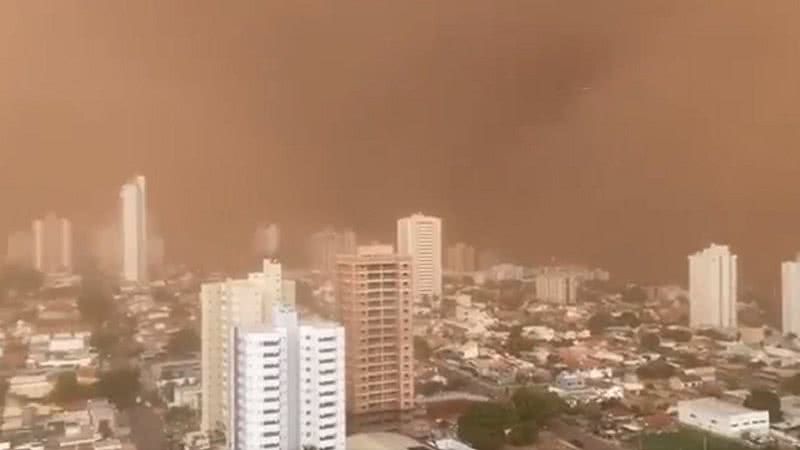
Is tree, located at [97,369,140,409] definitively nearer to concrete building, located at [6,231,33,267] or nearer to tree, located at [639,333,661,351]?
concrete building, located at [6,231,33,267]

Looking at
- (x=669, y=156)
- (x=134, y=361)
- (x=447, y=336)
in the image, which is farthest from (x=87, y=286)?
(x=669, y=156)

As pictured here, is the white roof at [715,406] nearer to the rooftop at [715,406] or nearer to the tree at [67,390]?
the rooftop at [715,406]

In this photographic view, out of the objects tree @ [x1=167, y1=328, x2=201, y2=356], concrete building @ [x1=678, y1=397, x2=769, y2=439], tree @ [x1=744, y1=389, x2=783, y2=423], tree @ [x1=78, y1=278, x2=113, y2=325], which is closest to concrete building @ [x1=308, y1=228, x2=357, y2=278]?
tree @ [x1=167, y1=328, x2=201, y2=356]

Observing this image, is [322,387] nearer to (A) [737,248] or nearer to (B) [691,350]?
(B) [691,350]

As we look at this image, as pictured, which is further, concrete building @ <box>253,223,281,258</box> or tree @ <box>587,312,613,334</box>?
tree @ <box>587,312,613,334</box>

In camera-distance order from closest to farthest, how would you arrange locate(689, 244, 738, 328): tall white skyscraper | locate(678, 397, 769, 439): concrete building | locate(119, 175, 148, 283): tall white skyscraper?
locate(119, 175, 148, 283): tall white skyscraper, locate(678, 397, 769, 439): concrete building, locate(689, 244, 738, 328): tall white skyscraper

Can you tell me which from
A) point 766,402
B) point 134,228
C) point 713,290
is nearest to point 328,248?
point 134,228

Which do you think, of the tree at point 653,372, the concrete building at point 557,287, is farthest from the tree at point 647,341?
the concrete building at point 557,287
